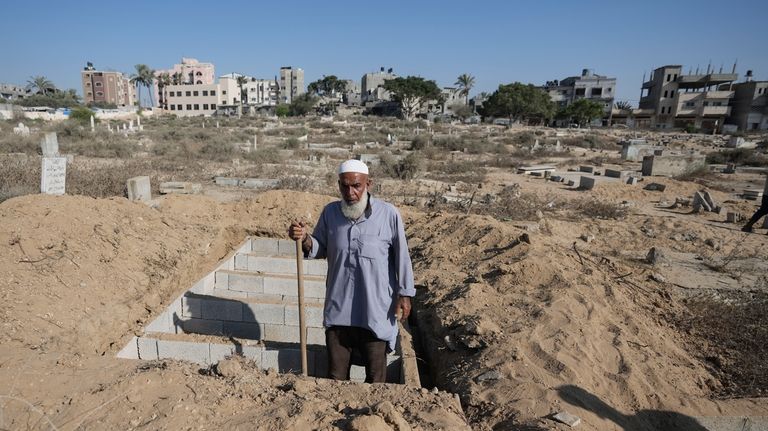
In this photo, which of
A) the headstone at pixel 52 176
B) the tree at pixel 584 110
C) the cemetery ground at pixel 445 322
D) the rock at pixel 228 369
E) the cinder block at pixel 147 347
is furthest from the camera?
the tree at pixel 584 110

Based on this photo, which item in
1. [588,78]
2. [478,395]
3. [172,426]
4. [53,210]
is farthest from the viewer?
[588,78]

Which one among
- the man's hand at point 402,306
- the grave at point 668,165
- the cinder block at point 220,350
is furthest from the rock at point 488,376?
the grave at point 668,165

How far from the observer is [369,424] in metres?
1.95

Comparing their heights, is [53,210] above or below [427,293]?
above

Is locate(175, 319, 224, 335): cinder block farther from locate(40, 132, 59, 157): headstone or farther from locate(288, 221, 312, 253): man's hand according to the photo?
locate(40, 132, 59, 157): headstone

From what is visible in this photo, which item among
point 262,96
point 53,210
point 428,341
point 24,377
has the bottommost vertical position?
point 428,341

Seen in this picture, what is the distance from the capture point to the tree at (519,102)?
49.5 metres

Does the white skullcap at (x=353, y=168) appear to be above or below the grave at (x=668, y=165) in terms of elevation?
above

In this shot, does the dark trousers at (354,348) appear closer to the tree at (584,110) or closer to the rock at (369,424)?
the rock at (369,424)

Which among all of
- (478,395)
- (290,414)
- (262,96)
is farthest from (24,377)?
(262,96)

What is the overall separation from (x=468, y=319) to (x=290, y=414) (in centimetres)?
222

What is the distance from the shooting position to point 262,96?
93062 mm

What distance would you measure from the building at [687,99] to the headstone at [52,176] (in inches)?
2309

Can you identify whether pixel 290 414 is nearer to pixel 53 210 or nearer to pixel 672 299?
pixel 53 210
